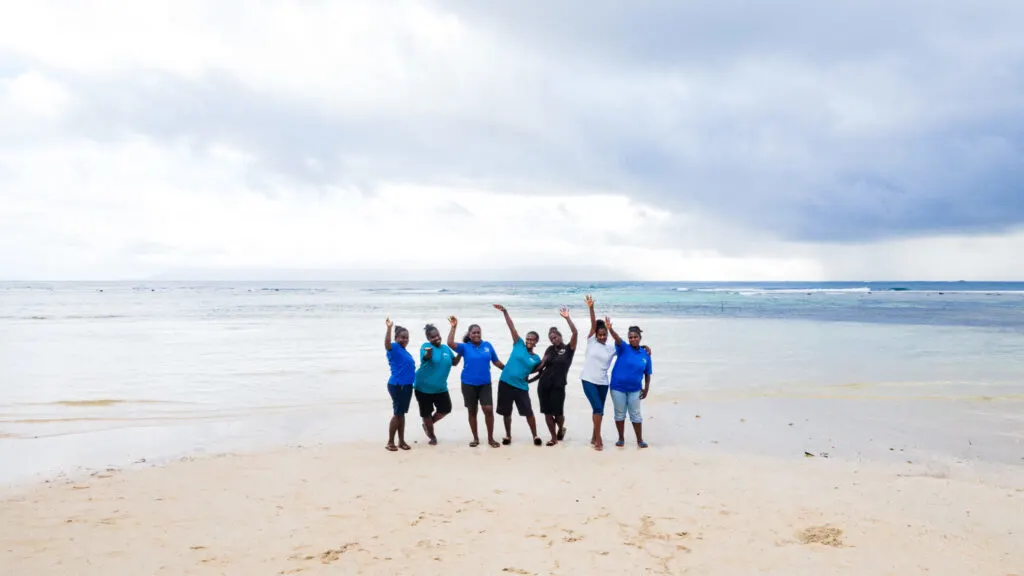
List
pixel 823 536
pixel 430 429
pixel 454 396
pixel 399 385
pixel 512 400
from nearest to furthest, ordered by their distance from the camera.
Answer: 1. pixel 823 536
2. pixel 399 385
3. pixel 430 429
4. pixel 512 400
5. pixel 454 396

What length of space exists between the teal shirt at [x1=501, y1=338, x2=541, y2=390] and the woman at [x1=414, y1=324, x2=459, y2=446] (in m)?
0.78

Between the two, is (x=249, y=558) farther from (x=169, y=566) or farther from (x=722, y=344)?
(x=722, y=344)

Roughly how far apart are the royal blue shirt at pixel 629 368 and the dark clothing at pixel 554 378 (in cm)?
69

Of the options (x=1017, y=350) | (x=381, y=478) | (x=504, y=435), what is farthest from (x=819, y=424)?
(x=1017, y=350)

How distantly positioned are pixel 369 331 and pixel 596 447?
1993 centimetres

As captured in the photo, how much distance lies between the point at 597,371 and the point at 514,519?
3.19 m

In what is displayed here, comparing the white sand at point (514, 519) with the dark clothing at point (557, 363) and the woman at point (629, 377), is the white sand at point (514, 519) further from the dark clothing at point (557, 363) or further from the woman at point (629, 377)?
the dark clothing at point (557, 363)

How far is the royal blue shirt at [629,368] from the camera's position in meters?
8.39

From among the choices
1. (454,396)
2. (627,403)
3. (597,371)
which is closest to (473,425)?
(597,371)

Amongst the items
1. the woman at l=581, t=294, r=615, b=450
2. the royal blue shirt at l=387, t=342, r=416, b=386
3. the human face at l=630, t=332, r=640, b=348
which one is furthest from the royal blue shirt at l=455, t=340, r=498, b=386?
the human face at l=630, t=332, r=640, b=348

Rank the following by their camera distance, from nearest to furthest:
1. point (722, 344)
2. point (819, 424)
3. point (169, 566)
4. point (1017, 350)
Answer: point (169, 566) < point (819, 424) < point (1017, 350) < point (722, 344)

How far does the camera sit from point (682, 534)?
17.8ft

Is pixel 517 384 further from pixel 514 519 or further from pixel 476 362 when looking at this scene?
pixel 514 519

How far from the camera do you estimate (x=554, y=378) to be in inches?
344
